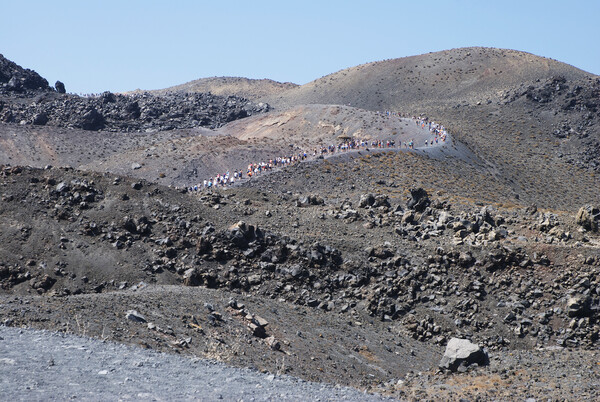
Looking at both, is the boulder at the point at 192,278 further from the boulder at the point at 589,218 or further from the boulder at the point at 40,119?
the boulder at the point at 40,119

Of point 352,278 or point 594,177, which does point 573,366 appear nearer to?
point 352,278

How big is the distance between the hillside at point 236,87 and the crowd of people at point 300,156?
232 ft

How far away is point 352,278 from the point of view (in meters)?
30.1

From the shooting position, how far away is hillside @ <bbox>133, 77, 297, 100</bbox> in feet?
492

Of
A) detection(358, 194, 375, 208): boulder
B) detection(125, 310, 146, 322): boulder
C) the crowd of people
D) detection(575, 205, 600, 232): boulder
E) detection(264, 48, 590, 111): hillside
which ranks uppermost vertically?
detection(264, 48, 590, 111): hillside

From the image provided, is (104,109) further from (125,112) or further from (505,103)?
(505,103)

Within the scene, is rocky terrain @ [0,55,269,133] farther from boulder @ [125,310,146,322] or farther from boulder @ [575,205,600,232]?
boulder @ [125,310,146,322]

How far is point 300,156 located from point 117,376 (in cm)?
4991

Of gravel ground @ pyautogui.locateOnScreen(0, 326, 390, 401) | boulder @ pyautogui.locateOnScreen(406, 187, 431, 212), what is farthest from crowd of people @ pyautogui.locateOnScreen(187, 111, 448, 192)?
gravel ground @ pyautogui.locateOnScreen(0, 326, 390, 401)

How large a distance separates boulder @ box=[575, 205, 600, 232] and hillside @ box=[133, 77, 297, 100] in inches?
4484

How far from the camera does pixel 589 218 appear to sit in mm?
32812

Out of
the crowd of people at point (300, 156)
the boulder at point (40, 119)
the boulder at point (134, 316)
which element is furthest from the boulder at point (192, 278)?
the boulder at point (40, 119)

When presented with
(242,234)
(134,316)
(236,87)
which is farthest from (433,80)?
(134,316)

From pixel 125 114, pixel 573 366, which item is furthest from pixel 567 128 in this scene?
pixel 573 366
